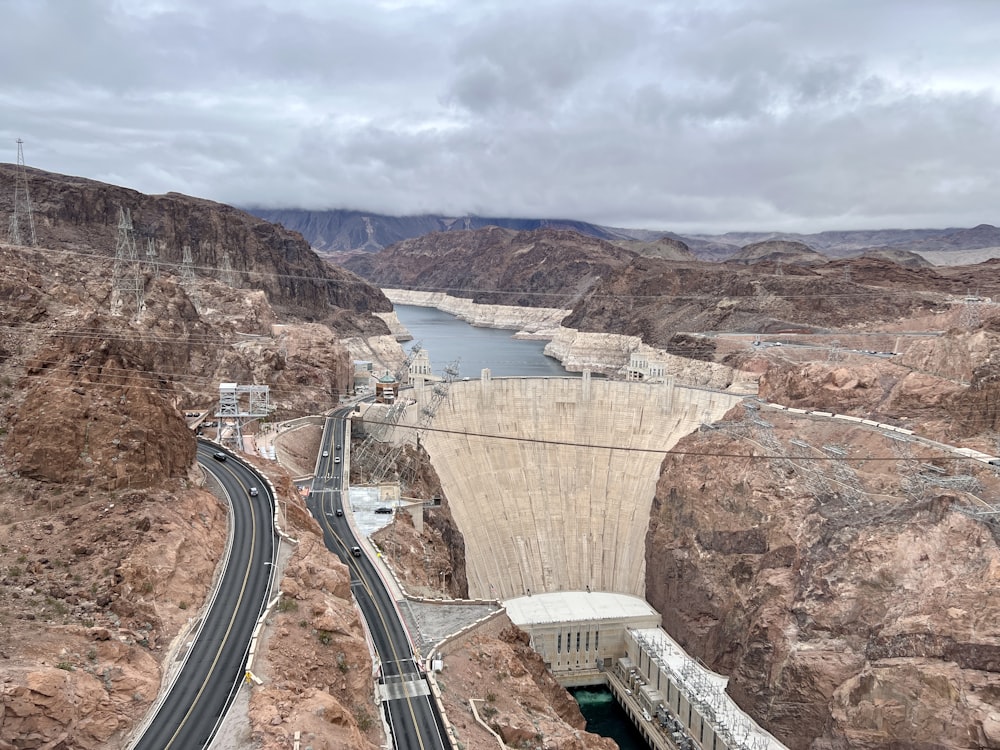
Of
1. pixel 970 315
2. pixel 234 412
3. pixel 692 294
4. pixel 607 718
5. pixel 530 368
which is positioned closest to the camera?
pixel 234 412

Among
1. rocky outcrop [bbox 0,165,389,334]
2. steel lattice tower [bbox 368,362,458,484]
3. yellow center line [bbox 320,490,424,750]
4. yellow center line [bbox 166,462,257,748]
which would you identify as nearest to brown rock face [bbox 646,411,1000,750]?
steel lattice tower [bbox 368,362,458,484]

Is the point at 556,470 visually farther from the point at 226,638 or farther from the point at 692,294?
the point at 692,294

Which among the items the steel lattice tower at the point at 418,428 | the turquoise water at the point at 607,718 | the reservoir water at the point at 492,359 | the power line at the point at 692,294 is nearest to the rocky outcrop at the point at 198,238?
the power line at the point at 692,294

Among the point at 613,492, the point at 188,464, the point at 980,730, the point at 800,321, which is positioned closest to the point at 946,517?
the point at 980,730

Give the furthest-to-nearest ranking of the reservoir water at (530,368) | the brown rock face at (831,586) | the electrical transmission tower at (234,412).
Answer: the electrical transmission tower at (234,412) → the reservoir water at (530,368) → the brown rock face at (831,586)

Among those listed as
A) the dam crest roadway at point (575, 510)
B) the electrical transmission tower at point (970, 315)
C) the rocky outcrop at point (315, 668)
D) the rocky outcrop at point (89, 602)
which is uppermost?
the electrical transmission tower at point (970, 315)

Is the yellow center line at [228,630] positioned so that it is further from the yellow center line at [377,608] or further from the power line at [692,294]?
the power line at [692,294]

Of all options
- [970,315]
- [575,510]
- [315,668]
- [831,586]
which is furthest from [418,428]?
[970,315]
